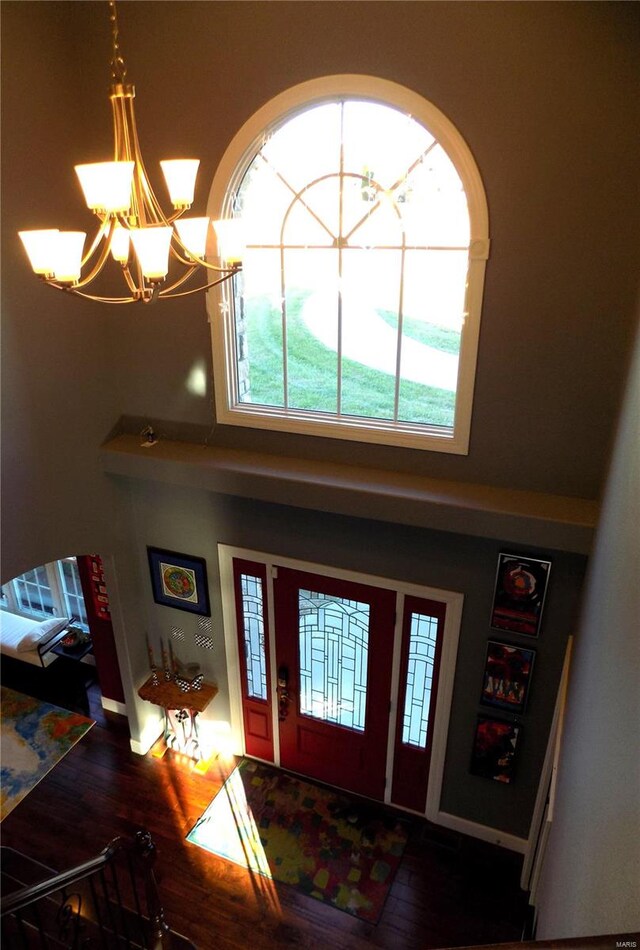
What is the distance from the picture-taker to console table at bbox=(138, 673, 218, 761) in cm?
529

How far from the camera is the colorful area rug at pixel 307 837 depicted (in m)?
→ 4.57

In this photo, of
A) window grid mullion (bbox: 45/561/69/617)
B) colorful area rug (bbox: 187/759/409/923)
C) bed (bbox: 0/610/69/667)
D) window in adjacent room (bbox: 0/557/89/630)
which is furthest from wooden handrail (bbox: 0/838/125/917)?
window grid mullion (bbox: 45/561/69/617)

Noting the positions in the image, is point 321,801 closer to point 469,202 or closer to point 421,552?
point 421,552

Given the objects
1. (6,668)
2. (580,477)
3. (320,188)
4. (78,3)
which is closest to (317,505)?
(580,477)

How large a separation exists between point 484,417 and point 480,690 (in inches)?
78.3

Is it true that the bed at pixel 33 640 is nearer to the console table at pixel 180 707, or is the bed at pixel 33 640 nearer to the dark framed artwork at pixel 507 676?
the console table at pixel 180 707

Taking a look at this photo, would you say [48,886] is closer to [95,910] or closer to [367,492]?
[95,910]

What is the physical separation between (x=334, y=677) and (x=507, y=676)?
1.40 m

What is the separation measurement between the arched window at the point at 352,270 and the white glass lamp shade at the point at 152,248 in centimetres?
196

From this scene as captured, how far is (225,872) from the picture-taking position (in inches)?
183

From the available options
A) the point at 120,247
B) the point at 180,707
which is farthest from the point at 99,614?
the point at 120,247

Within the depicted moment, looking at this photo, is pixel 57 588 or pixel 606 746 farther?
pixel 57 588

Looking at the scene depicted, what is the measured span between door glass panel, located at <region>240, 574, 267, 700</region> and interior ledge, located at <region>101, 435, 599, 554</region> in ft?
3.02

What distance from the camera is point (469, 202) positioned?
350 centimetres
